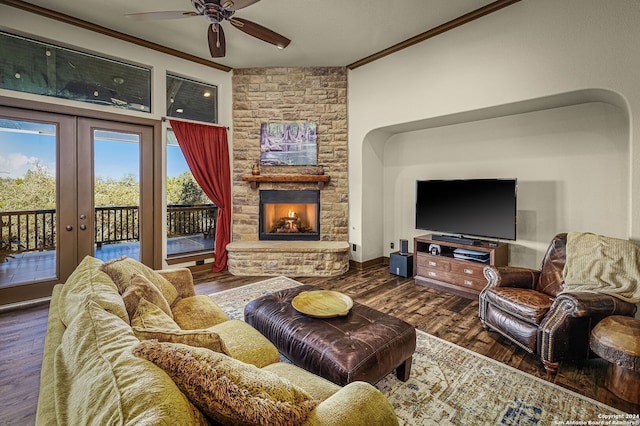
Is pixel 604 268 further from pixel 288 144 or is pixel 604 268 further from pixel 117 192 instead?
→ pixel 117 192

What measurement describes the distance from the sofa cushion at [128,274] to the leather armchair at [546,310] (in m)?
2.78

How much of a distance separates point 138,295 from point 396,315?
8.39 ft

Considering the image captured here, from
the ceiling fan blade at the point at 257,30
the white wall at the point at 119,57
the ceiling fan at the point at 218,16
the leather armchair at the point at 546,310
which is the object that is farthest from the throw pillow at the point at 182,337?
the white wall at the point at 119,57

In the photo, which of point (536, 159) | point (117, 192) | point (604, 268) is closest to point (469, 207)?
point (536, 159)

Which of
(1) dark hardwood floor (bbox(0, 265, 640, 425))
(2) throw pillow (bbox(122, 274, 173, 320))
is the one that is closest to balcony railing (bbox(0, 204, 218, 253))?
(1) dark hardwood floor (bbox(0, 265, 640, 425))

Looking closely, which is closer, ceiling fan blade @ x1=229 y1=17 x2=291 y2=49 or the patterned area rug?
the patterned area rug

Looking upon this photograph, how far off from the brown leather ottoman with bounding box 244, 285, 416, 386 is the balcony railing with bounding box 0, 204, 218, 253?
2998mm

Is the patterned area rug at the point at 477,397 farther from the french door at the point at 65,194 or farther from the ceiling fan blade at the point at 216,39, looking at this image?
the french door at the point at 65,194

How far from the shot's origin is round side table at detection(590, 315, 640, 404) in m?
1.86

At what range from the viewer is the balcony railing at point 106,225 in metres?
3.47

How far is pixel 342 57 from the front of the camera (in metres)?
4.67

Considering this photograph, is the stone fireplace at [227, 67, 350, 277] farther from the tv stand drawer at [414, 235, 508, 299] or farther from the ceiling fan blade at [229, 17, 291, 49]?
the ceiling fan blade at [229, 17, 291, 49]

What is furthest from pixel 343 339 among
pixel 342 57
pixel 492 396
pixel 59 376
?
pixel 342 57

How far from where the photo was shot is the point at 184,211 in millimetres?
4855
